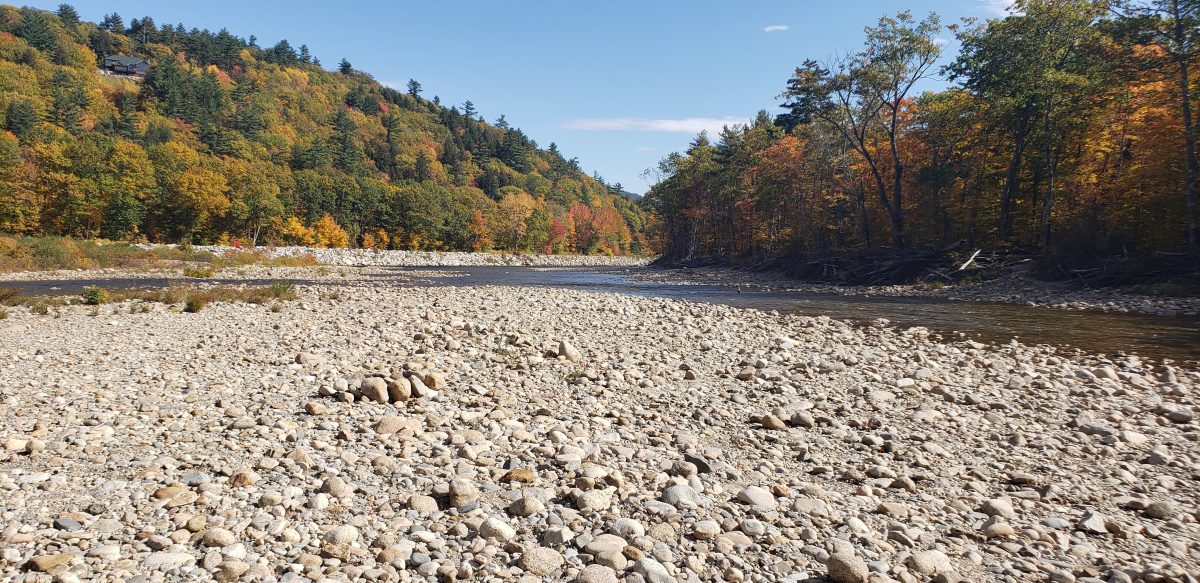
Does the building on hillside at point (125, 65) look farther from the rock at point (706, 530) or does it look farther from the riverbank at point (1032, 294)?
the rock at point (706, 530)

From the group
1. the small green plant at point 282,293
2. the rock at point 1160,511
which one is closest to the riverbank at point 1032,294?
the rock at point 1160,511

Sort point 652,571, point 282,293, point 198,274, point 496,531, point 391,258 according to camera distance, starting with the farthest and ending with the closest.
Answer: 1. point 391,258
2. point 198,274
3. point 282,293
4. point 496,531
5. point 652,571

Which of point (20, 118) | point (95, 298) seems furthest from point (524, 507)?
point (20, 118)

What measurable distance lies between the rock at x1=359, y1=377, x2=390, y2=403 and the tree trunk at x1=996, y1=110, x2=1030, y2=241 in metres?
32.7

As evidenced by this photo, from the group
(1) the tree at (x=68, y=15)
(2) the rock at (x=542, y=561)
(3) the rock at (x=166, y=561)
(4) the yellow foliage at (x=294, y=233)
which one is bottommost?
(2) the rock at (x=542, y=561)

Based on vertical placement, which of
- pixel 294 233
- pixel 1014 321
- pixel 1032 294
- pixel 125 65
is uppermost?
pixel 125 65

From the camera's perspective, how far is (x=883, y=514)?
167 inches

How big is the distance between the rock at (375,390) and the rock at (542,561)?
3.86m

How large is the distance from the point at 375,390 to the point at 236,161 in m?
102

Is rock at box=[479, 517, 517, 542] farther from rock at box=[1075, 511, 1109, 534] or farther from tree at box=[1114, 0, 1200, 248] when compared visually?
tree at box=[1114, 0, 1200, 248]

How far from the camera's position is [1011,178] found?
29875 mm

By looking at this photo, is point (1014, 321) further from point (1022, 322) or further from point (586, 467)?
point (586, 467)

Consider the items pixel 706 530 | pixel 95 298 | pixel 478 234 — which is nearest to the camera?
pixel 706 530

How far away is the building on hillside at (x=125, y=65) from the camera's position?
518 ft
